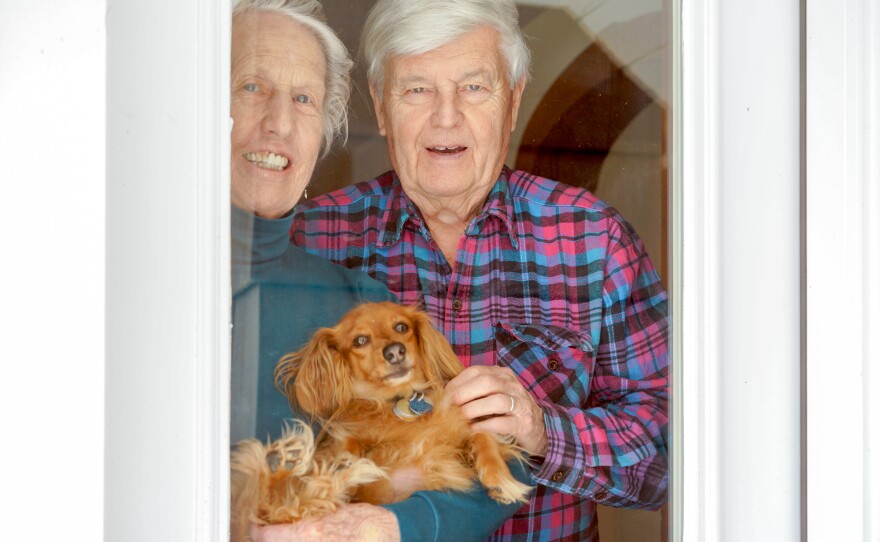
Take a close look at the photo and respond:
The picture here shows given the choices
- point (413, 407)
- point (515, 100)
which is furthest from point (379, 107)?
point (413, 407)

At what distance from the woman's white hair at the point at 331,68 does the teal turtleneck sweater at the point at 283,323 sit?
0.47ft

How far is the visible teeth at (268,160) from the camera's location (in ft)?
3.50

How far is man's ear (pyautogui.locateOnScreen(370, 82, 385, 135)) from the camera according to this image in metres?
1.12

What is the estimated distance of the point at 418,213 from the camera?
1.16 m

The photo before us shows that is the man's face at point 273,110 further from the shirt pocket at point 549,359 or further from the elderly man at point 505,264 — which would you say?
the shirt pocket at point 549,359

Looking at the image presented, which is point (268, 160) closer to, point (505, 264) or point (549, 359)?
point (505, 264)

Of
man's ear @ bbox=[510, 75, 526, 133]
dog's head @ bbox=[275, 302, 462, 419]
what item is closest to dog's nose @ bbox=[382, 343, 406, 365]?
dog's head @ bbox=[275, 302, 462, 419]
